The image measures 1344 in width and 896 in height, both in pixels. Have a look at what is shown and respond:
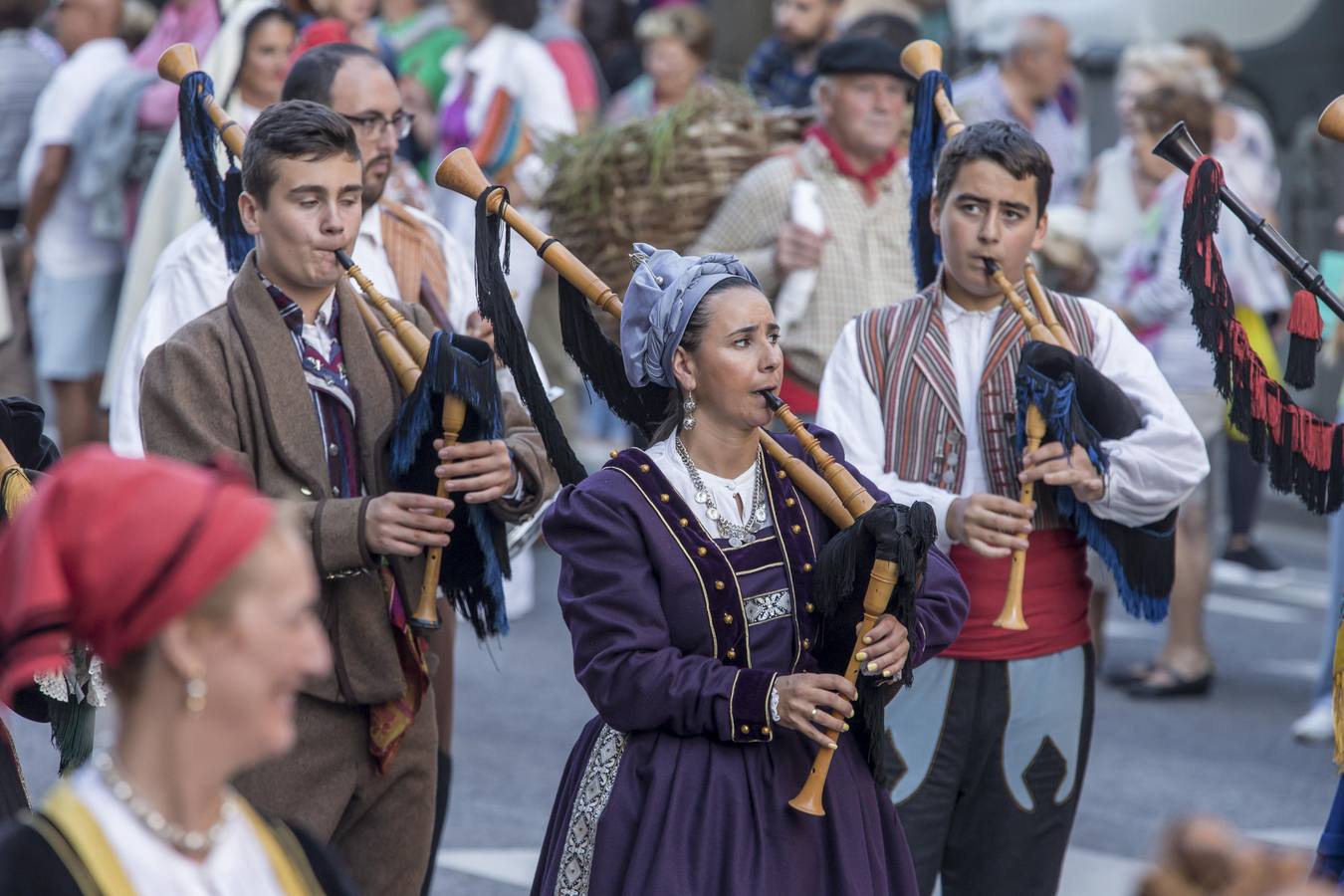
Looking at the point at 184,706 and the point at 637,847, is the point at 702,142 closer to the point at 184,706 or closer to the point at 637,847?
the point at 637,847

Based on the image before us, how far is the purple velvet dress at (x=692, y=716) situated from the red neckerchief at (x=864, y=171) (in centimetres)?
268

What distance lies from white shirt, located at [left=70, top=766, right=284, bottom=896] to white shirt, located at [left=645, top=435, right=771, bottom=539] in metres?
1.40

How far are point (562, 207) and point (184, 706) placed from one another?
414cm

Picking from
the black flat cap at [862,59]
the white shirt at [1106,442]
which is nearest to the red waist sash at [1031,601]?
the white shirt at [1106,442]

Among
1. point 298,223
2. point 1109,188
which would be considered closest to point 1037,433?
point 298,223

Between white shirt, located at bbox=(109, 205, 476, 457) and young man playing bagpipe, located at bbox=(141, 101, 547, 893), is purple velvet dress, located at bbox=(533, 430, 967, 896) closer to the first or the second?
young man playing bagpipe, located at bbox=(141, 101, 547, 893)

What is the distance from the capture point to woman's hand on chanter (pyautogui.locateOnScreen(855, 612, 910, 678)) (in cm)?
332

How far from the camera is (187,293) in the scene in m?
4.43

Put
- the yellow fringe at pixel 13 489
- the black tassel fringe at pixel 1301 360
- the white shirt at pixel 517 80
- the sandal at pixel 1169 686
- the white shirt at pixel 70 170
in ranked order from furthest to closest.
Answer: the white shirt at pixel 70 170, the white shirt at pixel 517 80, the sandal at pixel 1169 686, the black tassel fringe at pixel 1301 360, the yellow fringe at pixel 13 489

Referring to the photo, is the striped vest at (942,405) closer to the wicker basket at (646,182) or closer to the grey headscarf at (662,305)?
the grey headscarf at (662,305)

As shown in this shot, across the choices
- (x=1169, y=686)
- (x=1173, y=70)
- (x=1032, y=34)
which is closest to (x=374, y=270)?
(x=1169, y=686)

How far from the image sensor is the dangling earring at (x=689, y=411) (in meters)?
3.54

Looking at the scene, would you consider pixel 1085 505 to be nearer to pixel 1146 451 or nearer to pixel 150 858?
pixel 1146 451

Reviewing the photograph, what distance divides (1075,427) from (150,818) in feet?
7.37
